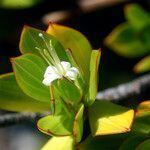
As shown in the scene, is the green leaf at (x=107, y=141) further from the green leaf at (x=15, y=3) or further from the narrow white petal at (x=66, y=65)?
the green leaf at (x=15, y=3)

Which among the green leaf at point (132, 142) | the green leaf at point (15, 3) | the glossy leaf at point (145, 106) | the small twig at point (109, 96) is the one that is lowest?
the small twig at point (109, 96)

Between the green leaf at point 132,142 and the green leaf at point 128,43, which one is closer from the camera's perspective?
the green leaf at point 132,142

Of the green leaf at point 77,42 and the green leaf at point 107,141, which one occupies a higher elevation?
the green leaf at point 77,42

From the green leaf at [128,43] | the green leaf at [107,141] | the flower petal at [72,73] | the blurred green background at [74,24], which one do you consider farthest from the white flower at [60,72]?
the blurred green background at [74,24]

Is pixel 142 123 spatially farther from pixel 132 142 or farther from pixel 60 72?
pixel 60 72

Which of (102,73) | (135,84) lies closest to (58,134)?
(135,84)

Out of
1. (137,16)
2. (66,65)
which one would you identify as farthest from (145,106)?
(137,16)

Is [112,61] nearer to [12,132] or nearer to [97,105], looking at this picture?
[12,132]

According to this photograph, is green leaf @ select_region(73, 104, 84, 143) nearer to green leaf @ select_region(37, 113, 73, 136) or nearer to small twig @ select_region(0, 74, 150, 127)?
green leaf @ select_region(37, 113, 73, 136)
